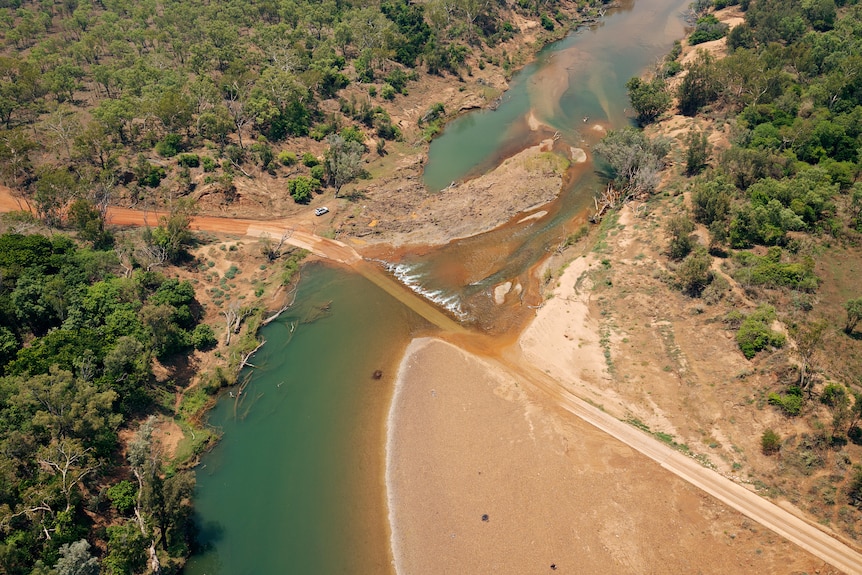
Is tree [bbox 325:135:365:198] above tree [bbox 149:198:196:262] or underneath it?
underneath

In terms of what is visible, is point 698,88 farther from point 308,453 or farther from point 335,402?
point 308,453

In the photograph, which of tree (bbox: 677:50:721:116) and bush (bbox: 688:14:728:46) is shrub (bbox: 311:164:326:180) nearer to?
tree (bbox: 677:50:721:116)

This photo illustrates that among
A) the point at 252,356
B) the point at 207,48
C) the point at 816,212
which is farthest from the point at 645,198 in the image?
the point at 207,48

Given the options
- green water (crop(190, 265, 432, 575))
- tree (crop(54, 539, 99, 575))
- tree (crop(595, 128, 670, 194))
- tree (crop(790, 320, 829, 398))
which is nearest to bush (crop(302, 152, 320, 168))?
green water (crop(190, 265, 432, 575))

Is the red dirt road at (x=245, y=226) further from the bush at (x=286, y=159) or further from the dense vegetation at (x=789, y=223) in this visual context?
the dense vegetation at (x=789, y=223)

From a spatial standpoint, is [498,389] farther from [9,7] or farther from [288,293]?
[9,7]
